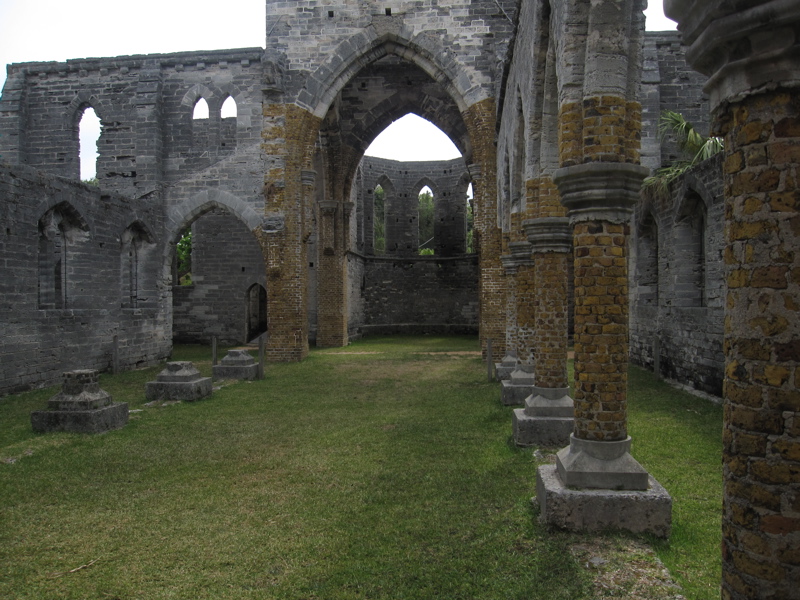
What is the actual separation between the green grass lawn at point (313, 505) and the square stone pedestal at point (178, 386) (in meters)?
0.62

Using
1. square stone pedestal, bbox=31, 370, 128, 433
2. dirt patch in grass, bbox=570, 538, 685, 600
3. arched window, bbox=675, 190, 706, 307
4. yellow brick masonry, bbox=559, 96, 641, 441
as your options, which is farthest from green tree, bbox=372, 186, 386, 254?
dirt patch in grass, bbox=570, 538, 685, 600

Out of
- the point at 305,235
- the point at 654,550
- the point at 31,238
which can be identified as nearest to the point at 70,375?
the point at 31,238

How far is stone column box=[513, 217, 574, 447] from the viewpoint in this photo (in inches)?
261

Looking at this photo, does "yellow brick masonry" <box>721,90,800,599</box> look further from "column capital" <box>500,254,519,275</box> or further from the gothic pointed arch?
the gothic pointed arch

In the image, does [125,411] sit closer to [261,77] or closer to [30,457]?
[30,457]


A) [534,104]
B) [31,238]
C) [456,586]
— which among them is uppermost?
[534,104]

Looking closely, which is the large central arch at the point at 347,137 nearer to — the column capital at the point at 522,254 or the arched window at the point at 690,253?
the arched window at the point at 690,253

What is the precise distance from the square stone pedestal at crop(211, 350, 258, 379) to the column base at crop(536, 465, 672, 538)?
9.82 metres

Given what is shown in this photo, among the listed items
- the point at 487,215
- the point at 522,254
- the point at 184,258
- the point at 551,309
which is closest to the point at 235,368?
the point at 522,254

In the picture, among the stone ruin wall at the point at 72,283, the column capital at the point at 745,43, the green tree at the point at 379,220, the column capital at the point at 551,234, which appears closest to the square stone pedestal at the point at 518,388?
the column capital at the point at 551,234

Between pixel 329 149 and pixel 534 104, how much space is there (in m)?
14.7

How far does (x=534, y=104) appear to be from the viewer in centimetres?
742

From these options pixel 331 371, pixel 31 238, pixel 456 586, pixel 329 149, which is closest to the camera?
pixel 456 586

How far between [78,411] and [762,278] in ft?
27.0
